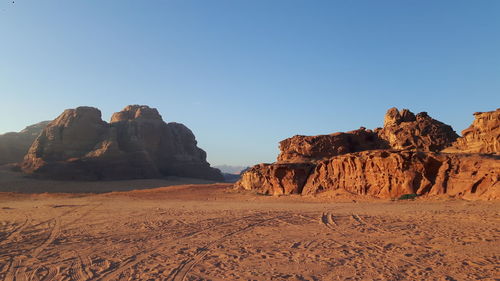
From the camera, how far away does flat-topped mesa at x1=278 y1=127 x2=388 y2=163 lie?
27516mm

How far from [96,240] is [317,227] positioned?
6376 millimetres

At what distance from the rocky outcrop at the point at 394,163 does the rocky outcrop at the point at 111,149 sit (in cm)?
2399

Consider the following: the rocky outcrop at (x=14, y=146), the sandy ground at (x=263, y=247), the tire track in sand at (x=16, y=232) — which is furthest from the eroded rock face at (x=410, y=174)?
the rocky outcrop at (x=14, y=146)

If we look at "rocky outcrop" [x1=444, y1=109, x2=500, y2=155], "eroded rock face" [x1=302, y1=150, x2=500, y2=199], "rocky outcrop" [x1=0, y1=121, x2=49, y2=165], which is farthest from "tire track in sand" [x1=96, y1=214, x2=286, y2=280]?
"rocky outcrop" [x1=0, y1=121, x2=49, y2=165]

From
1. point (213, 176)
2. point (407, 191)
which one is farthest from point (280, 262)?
point (213, 176)

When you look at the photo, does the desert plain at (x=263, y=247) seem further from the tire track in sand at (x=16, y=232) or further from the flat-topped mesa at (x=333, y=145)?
the flat-topped mesa at (x=333, y=145)

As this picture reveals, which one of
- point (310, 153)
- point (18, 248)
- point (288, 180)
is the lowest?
point (18, 248)

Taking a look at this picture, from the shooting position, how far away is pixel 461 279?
5023 millimetres

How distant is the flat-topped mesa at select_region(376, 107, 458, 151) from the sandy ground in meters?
11.7

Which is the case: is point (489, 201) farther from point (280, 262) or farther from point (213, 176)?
point (213, 176)

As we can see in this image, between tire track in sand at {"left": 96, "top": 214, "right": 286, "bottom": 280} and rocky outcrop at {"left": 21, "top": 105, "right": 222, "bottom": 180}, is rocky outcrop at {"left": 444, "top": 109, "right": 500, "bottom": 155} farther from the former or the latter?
rocky outcrop at {"left": 21, "top": 105, "right": 222, "bottom": 180}

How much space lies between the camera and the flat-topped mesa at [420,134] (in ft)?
75.4

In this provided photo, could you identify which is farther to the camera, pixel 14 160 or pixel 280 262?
pixel 14 160

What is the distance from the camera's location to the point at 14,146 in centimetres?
5509
